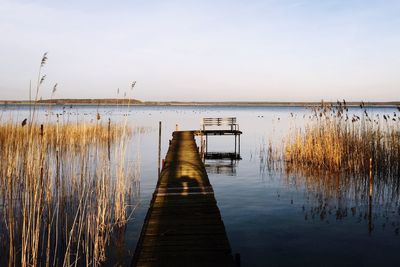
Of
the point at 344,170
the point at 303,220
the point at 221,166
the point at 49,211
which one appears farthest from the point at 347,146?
the point at 49,211

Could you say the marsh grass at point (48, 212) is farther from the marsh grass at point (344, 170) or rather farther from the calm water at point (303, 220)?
the marsh grass at point (344, 170)

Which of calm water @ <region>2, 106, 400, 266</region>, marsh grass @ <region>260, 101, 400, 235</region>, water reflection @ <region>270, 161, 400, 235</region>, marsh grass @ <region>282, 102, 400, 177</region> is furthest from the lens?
marsh grass @ <region>282, 102, 400, 177</region>

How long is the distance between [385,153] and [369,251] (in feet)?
22.8

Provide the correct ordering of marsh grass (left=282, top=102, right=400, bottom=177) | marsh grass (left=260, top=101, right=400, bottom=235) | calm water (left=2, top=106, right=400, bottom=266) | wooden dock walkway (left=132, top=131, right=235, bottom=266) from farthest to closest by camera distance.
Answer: marsh grass (left=282, top=102, right=400, bottom=177), marsh grass (left=260, top=101, right=400, bottom=235), calm water (left=2, top=106, right=400, bottom=266), wooden dock walkway (left=132, top=131, right=235, bottom=266)

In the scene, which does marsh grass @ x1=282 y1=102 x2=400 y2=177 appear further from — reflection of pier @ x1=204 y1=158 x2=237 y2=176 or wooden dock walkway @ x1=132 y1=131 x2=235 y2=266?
wooden dock walkway @ x1=132 y1=131 x2=235 y2=266

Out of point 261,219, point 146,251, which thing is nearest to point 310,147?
point 261,219

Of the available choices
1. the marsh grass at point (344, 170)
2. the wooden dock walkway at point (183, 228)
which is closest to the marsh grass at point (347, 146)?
the marsh grass at point (344, 170)

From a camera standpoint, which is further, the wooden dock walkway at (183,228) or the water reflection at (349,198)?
the water reflection at (349,198)

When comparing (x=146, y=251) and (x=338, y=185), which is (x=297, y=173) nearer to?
(x=338, y=185)

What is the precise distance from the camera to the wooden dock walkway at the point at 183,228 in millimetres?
5164

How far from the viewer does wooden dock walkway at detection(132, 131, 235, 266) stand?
5.16 metres

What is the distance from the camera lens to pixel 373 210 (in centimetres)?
1016

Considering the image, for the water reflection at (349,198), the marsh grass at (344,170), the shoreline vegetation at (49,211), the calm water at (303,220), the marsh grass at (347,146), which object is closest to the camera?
the shoreline vegetation at (49,211)

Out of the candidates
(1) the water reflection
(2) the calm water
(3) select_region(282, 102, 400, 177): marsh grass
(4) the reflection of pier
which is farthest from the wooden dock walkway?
(4) the reflection of pier
